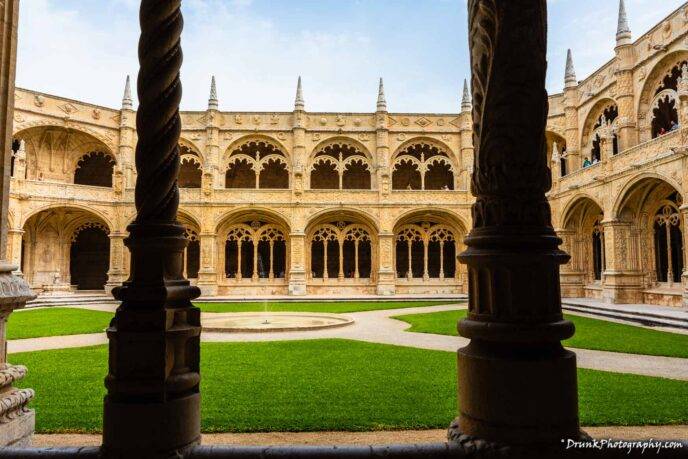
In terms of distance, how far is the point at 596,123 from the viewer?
2016 centimetres

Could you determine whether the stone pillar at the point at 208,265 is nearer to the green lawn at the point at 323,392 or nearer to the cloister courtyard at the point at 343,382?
the cloister courtyard at the point at 343,382

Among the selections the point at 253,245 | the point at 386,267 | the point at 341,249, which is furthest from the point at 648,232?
the point at 253,245

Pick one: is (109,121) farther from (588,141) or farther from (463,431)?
(463,431)

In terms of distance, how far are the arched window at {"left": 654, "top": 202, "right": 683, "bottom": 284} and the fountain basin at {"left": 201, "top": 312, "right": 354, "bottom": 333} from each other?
11466mm

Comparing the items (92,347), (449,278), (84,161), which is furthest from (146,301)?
(84,161)

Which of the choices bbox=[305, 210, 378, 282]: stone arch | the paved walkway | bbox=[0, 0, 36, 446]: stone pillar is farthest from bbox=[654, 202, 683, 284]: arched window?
bbox=[0, 0, 36, 446]: stone pillar

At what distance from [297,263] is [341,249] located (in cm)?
243

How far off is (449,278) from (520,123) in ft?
71.5

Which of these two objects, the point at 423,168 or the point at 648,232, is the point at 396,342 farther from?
the point at 423,168

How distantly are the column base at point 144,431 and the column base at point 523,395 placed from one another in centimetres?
109

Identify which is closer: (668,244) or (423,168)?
(668,244)

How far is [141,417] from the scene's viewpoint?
5.32 ft

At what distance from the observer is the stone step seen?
10.6 m

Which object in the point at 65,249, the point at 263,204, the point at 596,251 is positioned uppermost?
the point at 263,204
